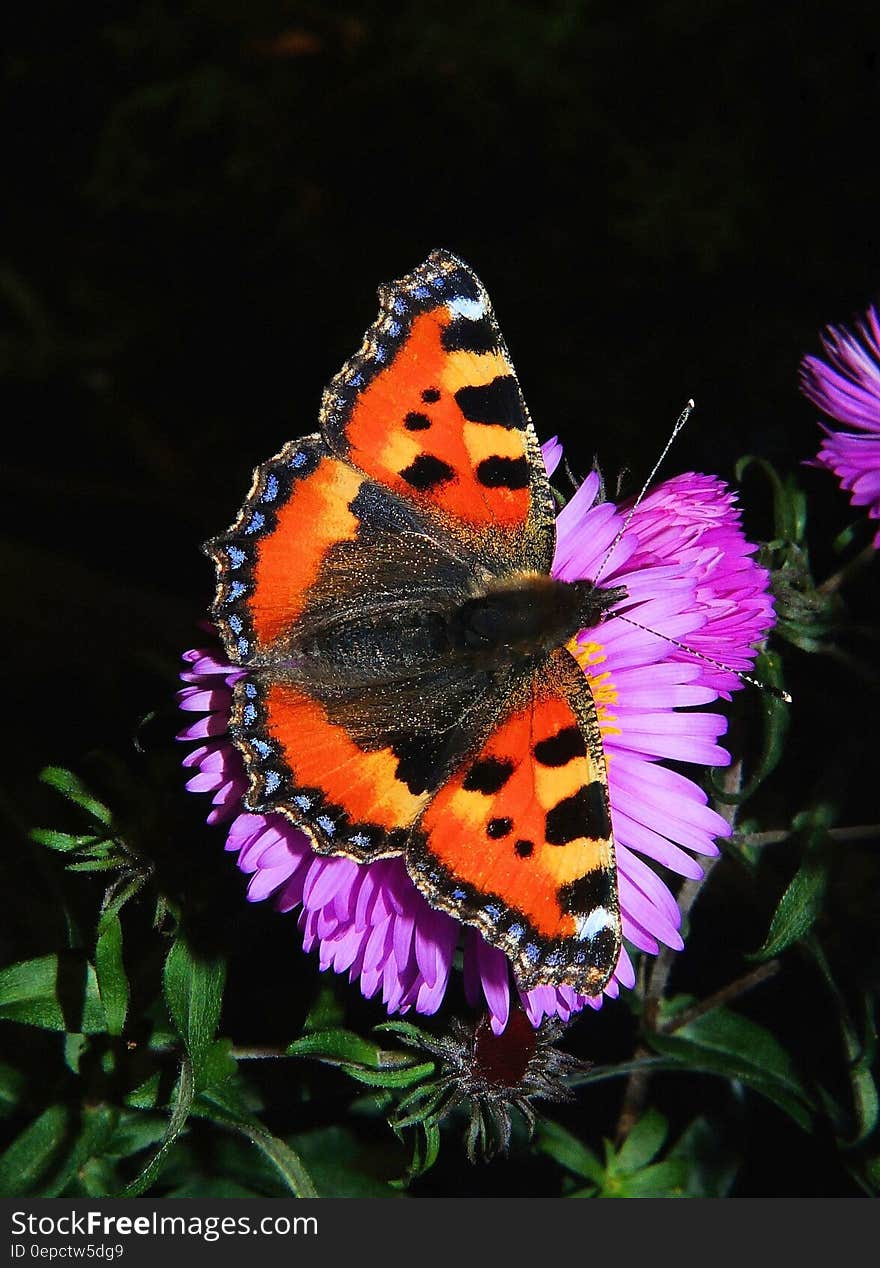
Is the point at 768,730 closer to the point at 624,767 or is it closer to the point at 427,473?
the point at 624,767

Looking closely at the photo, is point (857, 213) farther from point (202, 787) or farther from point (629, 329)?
point (202, 787)

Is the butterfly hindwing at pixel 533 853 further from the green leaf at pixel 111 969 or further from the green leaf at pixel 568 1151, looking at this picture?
the green leaf at pixel 568 1151

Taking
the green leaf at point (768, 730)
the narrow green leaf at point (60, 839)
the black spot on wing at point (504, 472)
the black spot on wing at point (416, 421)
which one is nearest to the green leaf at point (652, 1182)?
the green leaf at point (768, 730)

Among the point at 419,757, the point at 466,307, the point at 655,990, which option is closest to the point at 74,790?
the point at 419,757

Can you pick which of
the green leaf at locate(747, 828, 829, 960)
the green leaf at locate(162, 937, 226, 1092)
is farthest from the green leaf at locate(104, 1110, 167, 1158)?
the green leaf at locate(747, 828, 829, 960)

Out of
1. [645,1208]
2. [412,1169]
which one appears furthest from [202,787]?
[645,1208]
